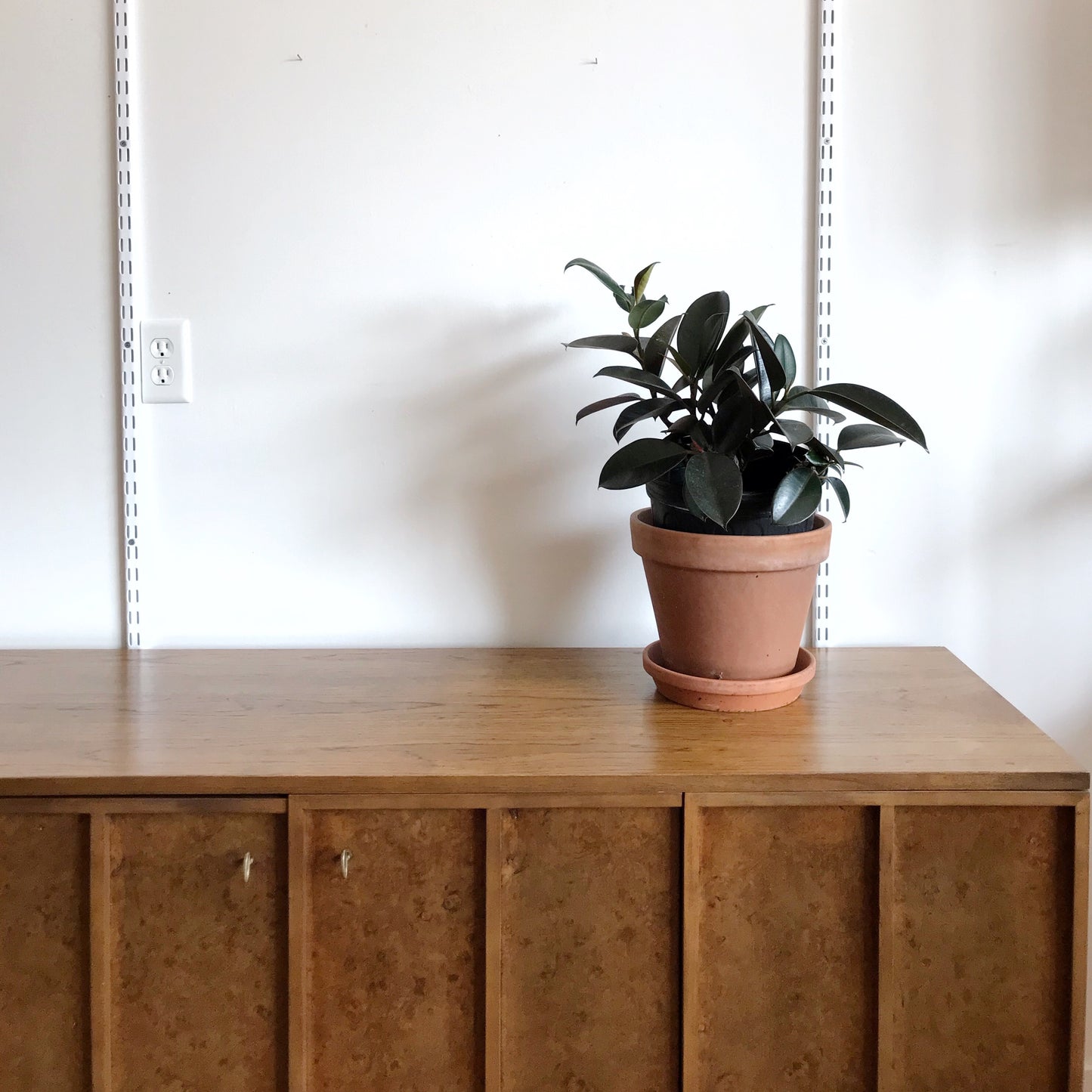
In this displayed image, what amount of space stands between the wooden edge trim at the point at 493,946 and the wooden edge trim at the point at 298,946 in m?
0.19

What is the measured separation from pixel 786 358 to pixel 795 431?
5.3 inches

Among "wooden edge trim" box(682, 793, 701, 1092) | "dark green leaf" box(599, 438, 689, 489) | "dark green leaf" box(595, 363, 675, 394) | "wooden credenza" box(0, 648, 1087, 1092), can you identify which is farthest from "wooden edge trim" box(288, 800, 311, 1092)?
"dark green leaf" box(595, 363, 675, 394)

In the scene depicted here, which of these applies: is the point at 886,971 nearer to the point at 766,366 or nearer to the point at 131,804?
the point at 766,366

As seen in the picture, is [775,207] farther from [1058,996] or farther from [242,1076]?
[242,1076]

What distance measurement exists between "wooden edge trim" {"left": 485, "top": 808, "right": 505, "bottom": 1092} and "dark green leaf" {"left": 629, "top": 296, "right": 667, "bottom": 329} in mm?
607

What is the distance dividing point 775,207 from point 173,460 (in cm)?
98

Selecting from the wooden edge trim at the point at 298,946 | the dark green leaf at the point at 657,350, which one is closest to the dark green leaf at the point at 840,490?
the dark green leaf at the point at 657,350

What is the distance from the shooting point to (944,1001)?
3.37 ft

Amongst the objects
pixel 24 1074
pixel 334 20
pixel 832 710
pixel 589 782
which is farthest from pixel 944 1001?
pixel 334 20

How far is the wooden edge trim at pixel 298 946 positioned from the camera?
1006 millimetres

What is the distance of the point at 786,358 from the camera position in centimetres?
118

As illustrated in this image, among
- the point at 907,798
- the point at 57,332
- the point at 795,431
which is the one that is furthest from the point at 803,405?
the point at 57,332

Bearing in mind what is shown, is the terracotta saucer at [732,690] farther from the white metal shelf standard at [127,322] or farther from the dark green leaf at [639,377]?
the white metal shelf standard at [127,322]

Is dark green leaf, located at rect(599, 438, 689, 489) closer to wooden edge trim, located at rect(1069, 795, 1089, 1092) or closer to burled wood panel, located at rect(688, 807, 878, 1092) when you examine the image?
burled wood panel, located at rect(688, 807, 878, 1092)
